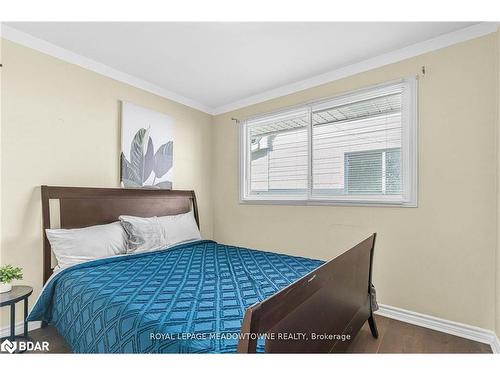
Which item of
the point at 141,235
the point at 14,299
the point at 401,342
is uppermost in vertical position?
the point at 141,235

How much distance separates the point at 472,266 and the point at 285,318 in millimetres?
1909

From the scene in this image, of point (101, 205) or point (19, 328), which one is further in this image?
point (101, 205)

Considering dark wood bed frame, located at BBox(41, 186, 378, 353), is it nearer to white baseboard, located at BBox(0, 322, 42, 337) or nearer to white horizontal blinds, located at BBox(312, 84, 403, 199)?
white baseboard, located at BBox(0, 322, 42, 337)

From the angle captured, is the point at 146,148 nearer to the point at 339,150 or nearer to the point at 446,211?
the point at 339,150

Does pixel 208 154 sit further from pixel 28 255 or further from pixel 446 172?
pixel 446 172

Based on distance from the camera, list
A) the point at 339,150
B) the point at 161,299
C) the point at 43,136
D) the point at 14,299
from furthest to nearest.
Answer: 1. the point at 339,150
2. the point at 43,136
3. the point at 14,299
4. the point at 161,299

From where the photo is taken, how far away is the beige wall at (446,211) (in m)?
2.01

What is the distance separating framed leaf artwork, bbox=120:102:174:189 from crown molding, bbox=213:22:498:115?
1122mm

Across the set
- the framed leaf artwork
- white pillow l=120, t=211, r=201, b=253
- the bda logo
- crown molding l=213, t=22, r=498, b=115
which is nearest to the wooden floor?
the bda logo

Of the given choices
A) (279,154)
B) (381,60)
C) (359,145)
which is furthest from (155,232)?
(381,60)

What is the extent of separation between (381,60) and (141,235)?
280 cm

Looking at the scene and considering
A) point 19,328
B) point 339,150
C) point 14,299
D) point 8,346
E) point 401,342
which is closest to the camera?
point 14,299

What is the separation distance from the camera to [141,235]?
259 centimetres

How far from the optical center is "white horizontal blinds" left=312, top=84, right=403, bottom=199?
2471 millimetres
